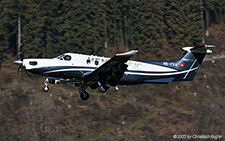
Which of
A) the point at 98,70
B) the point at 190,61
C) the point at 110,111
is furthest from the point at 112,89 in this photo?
the point at 98,70

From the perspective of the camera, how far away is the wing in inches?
861

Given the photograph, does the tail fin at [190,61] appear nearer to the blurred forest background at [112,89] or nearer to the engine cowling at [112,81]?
the engine cowling at [112,81]

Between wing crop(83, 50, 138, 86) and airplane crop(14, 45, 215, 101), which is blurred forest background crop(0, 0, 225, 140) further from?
wing crop(83, 50, 138, 86)

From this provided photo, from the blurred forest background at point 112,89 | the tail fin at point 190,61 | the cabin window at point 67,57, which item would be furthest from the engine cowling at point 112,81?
the blurred forest background at point 112,89

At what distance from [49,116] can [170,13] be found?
34.0m

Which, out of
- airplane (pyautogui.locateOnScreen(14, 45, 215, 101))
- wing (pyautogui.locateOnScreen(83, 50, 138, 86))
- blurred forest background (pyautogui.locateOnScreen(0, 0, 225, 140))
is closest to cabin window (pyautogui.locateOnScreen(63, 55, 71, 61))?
airplane (pyautogui.locateOnScreen(14, 45, 215, 101))

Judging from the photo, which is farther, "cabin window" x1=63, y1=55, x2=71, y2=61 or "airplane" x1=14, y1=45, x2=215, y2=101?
"cabin window" x1=63, y1=55, x2=71, y2=61

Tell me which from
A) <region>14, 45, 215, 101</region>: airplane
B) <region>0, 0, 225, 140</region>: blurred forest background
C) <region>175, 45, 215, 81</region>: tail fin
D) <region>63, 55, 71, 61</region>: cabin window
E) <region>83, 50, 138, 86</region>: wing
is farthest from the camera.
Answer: <region>0, 0, 225, 140</region>: blurred forest background

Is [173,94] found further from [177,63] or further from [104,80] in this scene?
[104,80]

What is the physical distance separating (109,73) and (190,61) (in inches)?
346

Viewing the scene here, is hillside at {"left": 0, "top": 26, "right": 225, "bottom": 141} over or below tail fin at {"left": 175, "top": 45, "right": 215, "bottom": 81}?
→ below

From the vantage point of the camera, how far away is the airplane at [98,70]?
2291 cm

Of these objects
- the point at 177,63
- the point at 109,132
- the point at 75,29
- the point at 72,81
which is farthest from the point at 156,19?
the point at 72,81

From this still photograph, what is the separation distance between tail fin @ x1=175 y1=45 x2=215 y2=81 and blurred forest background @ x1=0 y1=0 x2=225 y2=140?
19.6 m
